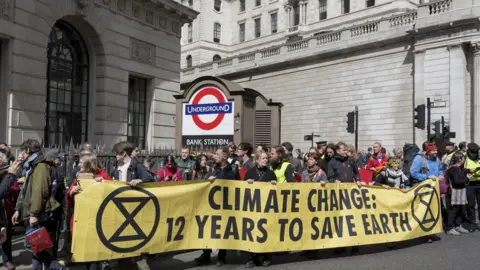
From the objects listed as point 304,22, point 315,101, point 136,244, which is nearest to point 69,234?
point 136,244

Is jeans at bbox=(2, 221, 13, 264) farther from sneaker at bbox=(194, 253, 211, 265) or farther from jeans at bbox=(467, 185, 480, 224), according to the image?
jeans at bbox=(467, 185, 480, 224)

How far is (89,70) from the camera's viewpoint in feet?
54.0

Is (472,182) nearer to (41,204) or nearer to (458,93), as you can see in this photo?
(41,204)

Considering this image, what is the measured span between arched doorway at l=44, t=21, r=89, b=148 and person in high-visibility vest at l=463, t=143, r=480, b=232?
1134 centimetres

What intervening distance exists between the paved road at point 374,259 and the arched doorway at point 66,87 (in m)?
7.11

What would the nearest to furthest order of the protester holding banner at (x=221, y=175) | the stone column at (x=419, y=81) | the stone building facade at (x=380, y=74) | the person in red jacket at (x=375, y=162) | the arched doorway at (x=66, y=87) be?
the protester holding banner at (x=221, y=175)
the person in red jacket at (x=375, y=162)
the arched doorway at (x=66, y=87)
the stone building facade at (x=380, y=74)
the stone column at (x=419, y=81)

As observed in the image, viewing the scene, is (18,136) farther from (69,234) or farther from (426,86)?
(426,86)

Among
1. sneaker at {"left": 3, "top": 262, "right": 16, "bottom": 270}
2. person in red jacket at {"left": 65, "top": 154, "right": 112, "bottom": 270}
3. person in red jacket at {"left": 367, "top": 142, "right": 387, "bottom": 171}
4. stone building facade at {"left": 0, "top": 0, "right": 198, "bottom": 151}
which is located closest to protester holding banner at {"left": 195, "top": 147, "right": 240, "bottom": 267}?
person in red jacket at {"left": 65, "top": 154, "right": 112, "bottom": 270}

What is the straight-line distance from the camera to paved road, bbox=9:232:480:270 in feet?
24.5

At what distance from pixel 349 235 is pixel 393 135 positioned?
2175cm

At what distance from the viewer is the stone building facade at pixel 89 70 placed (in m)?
13.2

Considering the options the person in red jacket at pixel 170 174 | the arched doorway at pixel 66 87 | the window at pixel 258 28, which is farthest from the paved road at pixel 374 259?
the window at pixel 258 28

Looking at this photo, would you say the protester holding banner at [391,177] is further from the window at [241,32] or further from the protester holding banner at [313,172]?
the window at [241,32]

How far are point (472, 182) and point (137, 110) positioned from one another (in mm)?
12099
